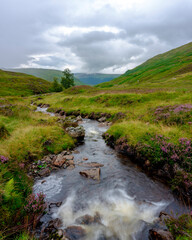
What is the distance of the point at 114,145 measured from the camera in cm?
1284

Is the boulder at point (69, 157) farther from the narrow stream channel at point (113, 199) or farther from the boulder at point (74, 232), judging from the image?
the boulder at point (74, 232)

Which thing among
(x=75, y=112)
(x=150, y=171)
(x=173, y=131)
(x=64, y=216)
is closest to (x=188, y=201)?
(x=150, y=171)

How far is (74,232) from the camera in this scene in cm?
512

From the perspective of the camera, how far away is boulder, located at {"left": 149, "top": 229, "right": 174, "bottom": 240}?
434 centimetres

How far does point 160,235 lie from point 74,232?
3.17 meters

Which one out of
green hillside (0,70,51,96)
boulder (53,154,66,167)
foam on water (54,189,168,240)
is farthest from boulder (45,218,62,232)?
green hillside (0,70,51,96)

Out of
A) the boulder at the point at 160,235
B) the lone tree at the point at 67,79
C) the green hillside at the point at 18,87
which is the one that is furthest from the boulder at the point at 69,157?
the lone tree at the point at 67,79

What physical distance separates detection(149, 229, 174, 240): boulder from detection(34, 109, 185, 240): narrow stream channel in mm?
268

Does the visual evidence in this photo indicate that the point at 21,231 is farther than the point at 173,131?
No

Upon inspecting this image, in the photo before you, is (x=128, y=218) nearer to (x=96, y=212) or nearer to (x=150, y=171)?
(x=96, y=212)

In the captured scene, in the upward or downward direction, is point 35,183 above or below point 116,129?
below

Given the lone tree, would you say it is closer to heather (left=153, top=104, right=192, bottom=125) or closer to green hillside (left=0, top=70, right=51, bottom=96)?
green hillside (left=0, top=70, right=51, bottom=96)

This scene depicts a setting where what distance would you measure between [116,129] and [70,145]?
5.00 meters

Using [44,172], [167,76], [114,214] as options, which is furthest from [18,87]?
[114,214]
